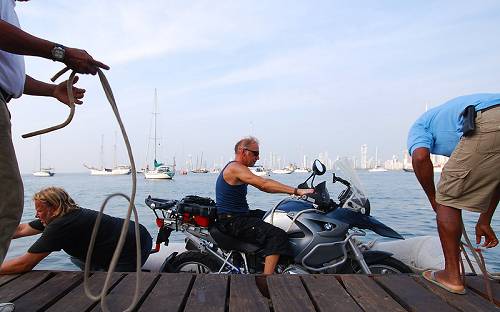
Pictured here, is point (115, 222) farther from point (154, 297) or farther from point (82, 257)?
point (154, 297)

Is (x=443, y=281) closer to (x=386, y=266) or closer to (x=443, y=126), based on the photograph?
(x=386, y=266)

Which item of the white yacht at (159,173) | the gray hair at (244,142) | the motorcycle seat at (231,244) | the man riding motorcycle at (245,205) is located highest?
the gray hair at (244,142)

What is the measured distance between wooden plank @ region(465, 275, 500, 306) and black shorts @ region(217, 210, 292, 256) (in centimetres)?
146

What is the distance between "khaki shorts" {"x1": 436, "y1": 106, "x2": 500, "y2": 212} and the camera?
108 inches

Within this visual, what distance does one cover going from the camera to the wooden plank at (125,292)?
2.54 metres

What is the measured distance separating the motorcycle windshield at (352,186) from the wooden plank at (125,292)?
1946mm

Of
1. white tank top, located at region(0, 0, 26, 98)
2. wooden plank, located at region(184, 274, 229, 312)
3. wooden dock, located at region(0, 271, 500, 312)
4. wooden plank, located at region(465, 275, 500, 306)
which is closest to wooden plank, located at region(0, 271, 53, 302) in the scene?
wooden dock, located at region(0, 271, 500, 312)

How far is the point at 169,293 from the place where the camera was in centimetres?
276

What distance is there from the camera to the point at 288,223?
394cm

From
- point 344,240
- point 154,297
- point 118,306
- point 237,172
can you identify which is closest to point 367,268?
point 344,240

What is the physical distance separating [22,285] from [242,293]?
5.01 ft

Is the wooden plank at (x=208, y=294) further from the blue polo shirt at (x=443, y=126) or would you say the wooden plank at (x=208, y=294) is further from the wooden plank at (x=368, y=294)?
the blue polo shirt at (x=443, y=126)

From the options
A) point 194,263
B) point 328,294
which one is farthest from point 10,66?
point 194,263

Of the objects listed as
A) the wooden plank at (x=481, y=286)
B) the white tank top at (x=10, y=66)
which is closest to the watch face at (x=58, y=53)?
the white tank top at (x=10, y=66)
